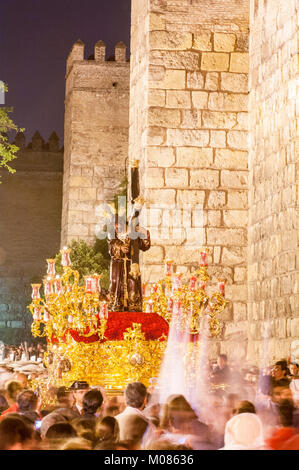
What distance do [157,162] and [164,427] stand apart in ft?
22.0

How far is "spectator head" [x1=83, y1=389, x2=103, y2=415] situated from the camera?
17.4ft

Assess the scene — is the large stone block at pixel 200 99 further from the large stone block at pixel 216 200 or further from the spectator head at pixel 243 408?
the spectator head at pixel 243 408

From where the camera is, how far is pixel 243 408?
471 centimetres

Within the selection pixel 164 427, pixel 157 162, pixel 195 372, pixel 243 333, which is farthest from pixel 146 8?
pixel 164 427

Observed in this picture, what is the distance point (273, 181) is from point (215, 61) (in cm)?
Answer: 221

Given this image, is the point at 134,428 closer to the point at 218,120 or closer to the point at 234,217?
the point at 234,217

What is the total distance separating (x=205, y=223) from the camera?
1107cm

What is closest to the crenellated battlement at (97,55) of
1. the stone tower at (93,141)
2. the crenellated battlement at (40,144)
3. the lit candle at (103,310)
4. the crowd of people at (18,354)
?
the stone tower at (93,141)

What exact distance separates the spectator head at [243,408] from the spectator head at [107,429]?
72cm

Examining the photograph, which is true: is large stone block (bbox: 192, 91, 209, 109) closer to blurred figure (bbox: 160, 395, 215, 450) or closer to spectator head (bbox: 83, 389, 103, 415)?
spectator head (bbox: 83, 389, 103, 415)

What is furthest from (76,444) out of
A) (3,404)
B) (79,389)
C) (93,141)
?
(93,141)
